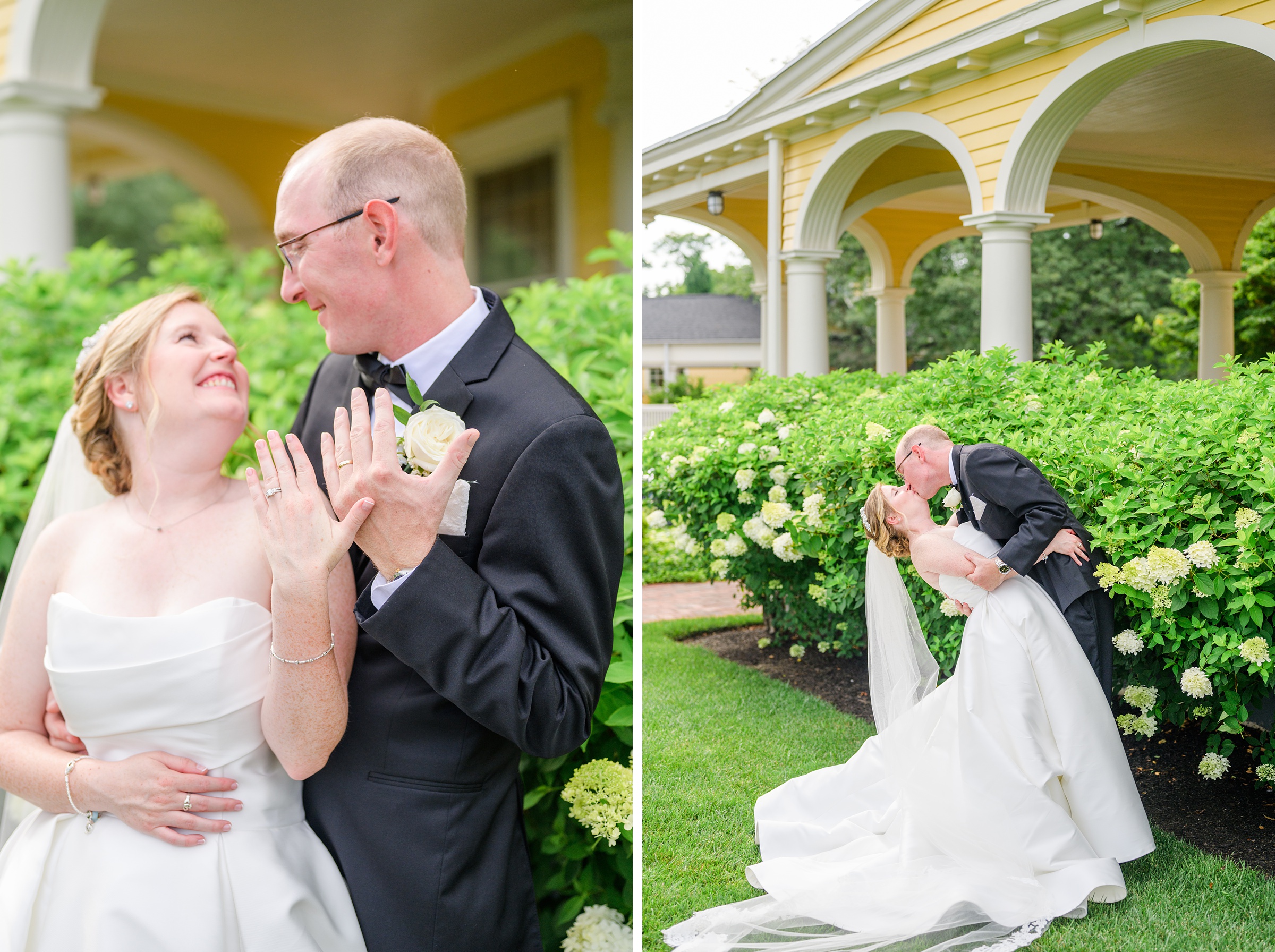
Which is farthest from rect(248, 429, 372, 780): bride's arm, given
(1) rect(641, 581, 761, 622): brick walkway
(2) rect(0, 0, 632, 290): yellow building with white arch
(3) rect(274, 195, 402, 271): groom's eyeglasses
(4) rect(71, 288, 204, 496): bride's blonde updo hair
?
(2) rect(0, 0, 632, 290): yellow building with white arch

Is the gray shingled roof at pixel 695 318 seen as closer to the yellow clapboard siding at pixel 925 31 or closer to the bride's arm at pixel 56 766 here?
the yellow clapboard siding at pixel 925 31

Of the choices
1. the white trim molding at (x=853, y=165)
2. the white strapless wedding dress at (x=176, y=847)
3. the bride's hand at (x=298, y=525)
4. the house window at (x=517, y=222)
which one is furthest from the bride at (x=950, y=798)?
the house window at (x=517, y=222)

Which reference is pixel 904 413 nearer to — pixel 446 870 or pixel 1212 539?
pixel 1212 539

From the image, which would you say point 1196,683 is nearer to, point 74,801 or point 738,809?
point 738,809

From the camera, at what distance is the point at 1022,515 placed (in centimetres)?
196

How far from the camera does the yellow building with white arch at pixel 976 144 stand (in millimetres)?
2088

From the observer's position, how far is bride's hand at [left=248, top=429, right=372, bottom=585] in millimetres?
1469

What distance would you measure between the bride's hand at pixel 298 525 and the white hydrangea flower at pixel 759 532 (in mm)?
1316

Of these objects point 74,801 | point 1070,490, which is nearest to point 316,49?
point 74,801

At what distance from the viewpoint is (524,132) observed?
9.43 metres

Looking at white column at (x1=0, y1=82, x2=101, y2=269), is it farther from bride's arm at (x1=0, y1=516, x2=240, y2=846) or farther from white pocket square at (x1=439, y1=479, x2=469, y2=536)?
white pocket square at (x1=439, y1=479, x2=469, y2=536)

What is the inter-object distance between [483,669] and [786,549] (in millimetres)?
1193

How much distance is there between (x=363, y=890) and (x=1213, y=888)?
63.1 inches

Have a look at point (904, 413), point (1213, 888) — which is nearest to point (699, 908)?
point (1213, 888)
